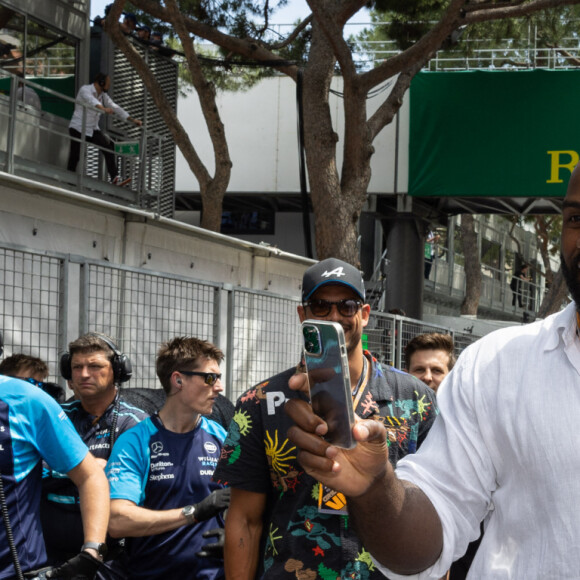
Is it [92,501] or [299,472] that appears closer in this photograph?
[299,472]

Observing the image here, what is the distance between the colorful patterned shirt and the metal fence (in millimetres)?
2071

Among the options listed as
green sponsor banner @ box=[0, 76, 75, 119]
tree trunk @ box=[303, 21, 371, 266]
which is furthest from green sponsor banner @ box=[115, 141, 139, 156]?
tree trunk @ box=[303, 21, 371, 266]

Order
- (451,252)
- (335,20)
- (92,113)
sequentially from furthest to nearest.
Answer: (451,252)
(92,113)
(335,20)

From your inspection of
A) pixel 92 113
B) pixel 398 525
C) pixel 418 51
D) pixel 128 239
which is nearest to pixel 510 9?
pixel 418 51

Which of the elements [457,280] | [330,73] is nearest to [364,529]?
[330,73]

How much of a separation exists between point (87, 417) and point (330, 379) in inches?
154

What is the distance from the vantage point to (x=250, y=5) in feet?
56.1

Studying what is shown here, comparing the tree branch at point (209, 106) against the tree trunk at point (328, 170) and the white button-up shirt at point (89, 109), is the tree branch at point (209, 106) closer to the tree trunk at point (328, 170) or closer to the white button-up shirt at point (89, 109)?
the white button-up shirt at point (89, 109)

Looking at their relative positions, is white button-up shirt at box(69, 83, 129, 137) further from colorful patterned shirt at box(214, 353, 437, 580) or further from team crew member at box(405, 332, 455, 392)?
colorful patterned shirt at box(214, 353, 437, 580)

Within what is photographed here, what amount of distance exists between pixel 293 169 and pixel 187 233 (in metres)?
10.7

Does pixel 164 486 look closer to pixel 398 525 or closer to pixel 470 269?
pixel 398 525

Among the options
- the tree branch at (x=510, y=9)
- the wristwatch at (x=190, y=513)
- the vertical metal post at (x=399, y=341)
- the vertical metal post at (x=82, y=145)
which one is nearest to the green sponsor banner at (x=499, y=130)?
the tree branch at (x=510, y=9)

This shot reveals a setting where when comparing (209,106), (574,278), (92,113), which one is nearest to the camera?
(574,278)

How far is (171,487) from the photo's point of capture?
514 cm
